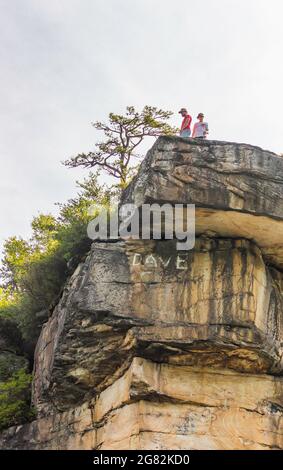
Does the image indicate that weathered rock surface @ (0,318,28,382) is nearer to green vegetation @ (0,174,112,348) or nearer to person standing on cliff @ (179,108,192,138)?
green vegetation @ (0,174,112,348)

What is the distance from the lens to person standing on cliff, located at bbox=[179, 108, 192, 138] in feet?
59.3

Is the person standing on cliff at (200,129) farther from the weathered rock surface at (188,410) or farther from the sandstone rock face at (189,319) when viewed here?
the weathered rock surface at (188,410)

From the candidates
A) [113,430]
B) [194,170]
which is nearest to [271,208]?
[194,170]

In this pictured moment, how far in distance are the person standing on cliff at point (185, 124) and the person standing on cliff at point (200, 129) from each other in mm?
183

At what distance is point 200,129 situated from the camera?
58.6 feet

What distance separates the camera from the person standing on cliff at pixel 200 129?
58.5 ft

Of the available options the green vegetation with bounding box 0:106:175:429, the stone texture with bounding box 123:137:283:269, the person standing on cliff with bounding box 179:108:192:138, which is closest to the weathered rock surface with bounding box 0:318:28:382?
the green vegetation with bounding box 0:106:175:429

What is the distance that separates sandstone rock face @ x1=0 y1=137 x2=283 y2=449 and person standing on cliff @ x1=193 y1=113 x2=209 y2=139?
1211 mm

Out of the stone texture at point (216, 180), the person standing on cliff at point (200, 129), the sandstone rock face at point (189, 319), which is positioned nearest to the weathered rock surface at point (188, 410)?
the sandstone rock face at point (189, 319)

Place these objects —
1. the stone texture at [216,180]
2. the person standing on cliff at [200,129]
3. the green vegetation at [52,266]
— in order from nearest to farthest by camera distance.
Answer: the stone texture at [216,180]
the person standing on cliff at [200,129]
the green vegetation at [52,266]

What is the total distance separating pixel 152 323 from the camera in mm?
16906

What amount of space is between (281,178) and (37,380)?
8592mm

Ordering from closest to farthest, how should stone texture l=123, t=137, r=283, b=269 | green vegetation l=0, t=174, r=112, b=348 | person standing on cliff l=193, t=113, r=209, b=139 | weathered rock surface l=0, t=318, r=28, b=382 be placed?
stone texture l=123, t=137, r=283, b=269, person standing on cliff l=193, t=113, r=209, b=139, green vegetation l=0, t=174, r=112, b=348, weathered rock surface l=0, t=318, r=28, b=382

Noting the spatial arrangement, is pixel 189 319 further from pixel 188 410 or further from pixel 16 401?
pixel 16 401
